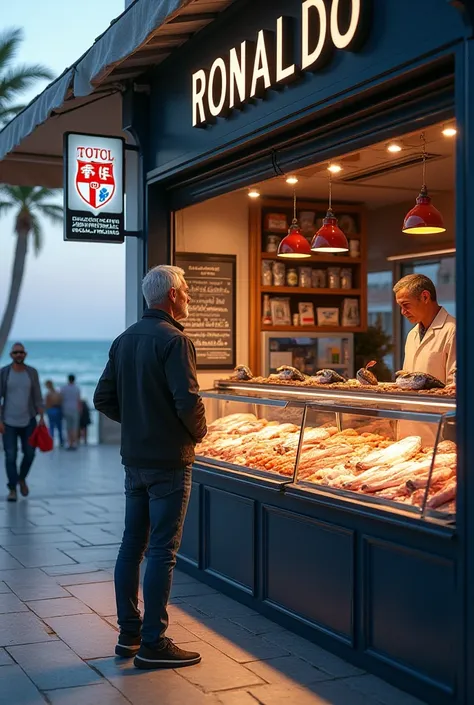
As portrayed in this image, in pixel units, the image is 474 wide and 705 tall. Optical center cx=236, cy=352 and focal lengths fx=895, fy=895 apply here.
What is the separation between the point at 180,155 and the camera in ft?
23.0

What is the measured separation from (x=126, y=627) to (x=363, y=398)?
2020 millimetres

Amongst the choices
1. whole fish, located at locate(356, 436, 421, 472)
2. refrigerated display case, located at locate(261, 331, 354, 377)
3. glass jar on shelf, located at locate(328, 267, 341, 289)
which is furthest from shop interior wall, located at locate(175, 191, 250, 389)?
whole fish, located at locate(356, 436, 421, 472)

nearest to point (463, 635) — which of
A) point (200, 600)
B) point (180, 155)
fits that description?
point (200, 600)

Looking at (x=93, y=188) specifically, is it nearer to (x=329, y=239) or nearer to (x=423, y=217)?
(x=329, y=239)

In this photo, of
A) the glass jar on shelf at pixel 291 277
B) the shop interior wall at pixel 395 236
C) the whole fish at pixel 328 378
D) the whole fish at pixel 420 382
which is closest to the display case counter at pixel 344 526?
the whole fish at pixel 420 382

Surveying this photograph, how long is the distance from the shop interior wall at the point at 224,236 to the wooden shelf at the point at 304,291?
0.97 feet

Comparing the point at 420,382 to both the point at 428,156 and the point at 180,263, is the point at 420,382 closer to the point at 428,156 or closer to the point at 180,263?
the point at 428,156

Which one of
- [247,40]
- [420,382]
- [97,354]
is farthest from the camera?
[97,354]

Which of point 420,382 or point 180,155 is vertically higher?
point 180,155

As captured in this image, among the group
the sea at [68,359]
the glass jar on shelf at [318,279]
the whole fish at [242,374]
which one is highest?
the glass jar on shelf at [318,279]

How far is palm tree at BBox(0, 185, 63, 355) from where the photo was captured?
29.2 m

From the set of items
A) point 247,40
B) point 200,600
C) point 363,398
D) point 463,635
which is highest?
point 247,40

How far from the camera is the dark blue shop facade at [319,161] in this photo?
13.2 ft

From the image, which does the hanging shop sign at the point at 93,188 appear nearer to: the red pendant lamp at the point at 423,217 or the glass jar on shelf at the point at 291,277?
the glass jar on shelf at the point at 291,277
